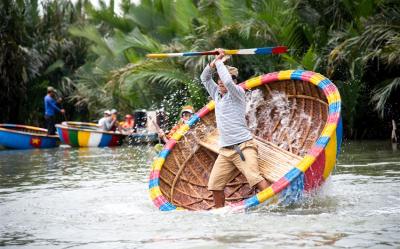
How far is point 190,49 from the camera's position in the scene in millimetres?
19609

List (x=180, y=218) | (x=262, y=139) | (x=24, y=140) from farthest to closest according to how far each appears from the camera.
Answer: (x=24, y=140) → (x=262, y=139) → (x=180, y=218)

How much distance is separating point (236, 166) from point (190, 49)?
1181 cm

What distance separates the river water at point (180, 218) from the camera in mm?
6590

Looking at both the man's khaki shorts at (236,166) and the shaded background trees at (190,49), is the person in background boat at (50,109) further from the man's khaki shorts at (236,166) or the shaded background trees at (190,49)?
the man's khaki shorts at (236,166)

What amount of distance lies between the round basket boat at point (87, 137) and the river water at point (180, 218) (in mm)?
8647

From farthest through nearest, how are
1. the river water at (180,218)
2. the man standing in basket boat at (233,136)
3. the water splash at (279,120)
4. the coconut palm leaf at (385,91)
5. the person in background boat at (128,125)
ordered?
the person in background boat at (128,125)
the coconut palm leaf at (385,91)
the water splash at (279,120)
the man standing in basket boat at (233,136)
the river water at (180,218)

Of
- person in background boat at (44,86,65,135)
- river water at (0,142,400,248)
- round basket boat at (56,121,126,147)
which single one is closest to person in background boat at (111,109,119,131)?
round basket boat at (56,121,126,147)

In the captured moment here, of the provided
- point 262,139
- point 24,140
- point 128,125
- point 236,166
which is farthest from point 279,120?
point 24,140

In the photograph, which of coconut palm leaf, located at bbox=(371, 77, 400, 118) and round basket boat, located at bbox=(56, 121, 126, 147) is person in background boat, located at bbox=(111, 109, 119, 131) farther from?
coconut palm leaf, located at bbox=(371, 77, 400, 118)

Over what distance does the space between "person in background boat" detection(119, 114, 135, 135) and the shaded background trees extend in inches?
20.4

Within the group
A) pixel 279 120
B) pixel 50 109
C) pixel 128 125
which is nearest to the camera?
pixel 279 120

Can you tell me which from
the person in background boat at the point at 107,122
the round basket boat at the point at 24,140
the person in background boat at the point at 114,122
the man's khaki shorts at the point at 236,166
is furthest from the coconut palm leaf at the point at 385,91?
the round basket boat at the point at 24,140

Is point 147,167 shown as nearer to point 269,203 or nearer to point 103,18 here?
point 269,203

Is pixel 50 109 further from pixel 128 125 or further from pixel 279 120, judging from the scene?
pixel 279 120
